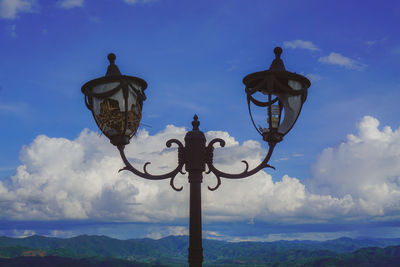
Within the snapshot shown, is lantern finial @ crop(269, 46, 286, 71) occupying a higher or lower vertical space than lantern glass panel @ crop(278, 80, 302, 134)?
higher

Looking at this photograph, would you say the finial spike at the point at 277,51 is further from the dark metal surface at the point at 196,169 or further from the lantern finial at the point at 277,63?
the dark metal surface at the point at 196,169

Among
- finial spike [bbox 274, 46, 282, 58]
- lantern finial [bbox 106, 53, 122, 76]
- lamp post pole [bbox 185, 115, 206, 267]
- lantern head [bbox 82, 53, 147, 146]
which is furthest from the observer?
finial spike [bbox 274, 46, 282, 58]

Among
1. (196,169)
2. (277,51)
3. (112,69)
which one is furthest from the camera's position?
(277,51)

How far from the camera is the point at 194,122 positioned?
876 centimetres

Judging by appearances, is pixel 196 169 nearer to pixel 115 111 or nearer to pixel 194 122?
pixel 194 122

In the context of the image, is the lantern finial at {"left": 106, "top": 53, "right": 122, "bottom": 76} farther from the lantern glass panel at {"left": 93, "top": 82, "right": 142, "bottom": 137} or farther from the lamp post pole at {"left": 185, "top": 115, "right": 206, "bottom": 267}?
the lamp post pole at {"left": 185, "top": 115, "right": 206, "bottom": 267}

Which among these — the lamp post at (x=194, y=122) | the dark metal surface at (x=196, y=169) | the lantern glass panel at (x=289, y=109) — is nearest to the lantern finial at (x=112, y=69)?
the lamp post at (x=194, y=122)

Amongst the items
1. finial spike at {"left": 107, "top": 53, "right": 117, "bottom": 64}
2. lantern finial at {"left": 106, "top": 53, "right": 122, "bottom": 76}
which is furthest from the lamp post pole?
finial spike at {"left": 107, "top": 53, "right": 117, "bottom": 64}

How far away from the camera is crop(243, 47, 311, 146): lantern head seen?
8344 millimetres

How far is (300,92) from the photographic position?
8562mm

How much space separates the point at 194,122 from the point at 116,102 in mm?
1521

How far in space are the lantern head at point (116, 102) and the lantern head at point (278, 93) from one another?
2100 millimetres

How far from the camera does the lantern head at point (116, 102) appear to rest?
27.4 ft

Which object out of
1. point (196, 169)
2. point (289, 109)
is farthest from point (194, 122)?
point (289, 109)
